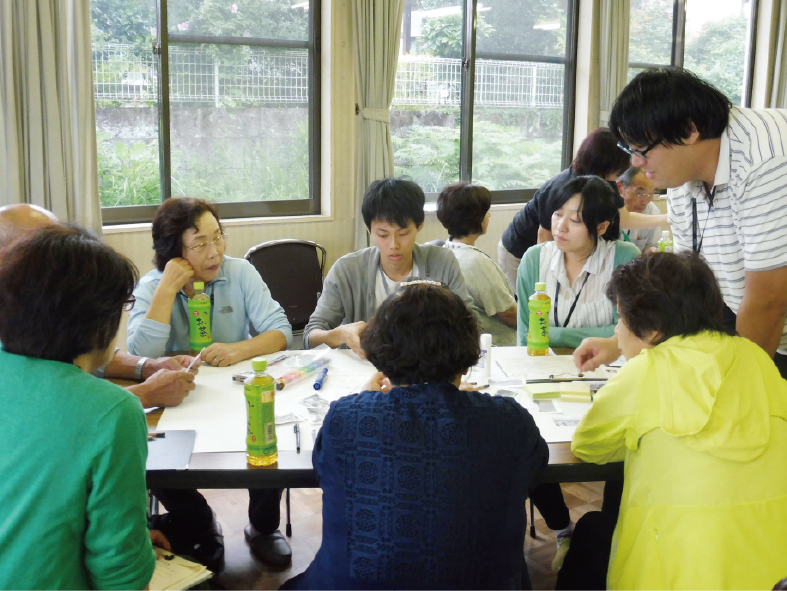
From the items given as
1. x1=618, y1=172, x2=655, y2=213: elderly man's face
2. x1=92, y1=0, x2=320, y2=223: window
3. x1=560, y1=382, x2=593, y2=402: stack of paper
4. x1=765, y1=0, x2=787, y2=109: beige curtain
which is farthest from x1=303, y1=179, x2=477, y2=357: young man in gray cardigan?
x1=765, y1=0, x2=787, y2=109: beige curtain

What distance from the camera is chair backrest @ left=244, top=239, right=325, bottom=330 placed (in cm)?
427

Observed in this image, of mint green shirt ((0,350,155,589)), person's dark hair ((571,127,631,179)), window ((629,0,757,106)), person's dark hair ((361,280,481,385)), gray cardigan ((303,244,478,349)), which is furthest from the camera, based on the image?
window ((629,0,757,106))

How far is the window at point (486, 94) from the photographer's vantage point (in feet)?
17.7

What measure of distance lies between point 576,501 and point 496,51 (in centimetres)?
374

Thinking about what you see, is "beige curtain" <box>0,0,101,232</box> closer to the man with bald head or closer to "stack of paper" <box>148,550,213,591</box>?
the man with bald head

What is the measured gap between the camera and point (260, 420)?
174cm

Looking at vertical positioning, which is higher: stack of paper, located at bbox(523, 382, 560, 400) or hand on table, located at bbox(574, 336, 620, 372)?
hand on table, located at bbox(574, 336, 620, 372)

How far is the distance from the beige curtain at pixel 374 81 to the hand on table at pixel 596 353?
9.25 feet

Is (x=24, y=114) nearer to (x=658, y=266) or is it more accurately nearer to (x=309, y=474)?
(x=309, y=474)

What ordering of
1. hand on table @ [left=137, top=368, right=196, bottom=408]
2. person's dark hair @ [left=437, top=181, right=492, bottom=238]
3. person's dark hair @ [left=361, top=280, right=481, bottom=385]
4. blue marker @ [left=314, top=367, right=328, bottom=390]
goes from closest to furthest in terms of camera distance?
person's dark hair @ [left=361, top=280, right=481, bottom=385]
hand on table @ [left=137, top=368, right=196, bottom=408]
blue marker @ [left=314, top=367, right=328, bottom=390]
person's dark hair @ [left=437, top=181, right=492, bottom=238]

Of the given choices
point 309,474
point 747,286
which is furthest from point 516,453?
point 747,286

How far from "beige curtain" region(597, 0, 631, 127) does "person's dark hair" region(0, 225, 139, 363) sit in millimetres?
5309

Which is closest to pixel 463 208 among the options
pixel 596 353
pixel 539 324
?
pixel 539 324

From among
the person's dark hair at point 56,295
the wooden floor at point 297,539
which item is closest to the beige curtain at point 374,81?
the wooden floor at point 297,539
